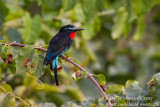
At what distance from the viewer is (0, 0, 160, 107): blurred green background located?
11.3 ft

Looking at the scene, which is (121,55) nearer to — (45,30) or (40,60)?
(45,30)

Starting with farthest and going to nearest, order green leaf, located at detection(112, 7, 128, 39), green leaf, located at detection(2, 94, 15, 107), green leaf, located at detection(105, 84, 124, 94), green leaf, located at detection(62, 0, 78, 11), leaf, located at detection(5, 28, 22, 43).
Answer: green leaf, located at detection(112, 7, 128, 39) < leaf, located at detection(5, 28, 22, 43) < green leaf, located at detection(62, 0, 78, 11) < green leaf, located at detection(105, 84, 124, 94) < green leaf, located at detection(2, 94, 15, 107)

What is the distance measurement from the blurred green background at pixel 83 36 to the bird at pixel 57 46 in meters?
0.08

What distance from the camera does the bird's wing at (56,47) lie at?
8.27 feet

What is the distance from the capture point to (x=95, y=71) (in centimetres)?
668

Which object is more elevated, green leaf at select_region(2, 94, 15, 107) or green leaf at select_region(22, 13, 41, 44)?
green leaf at select_region(22, 13, 41, 44)

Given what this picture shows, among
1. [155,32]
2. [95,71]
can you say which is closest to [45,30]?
[95,71]

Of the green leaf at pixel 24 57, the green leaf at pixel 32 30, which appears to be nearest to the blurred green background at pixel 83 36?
the green leaf at pixel 32 30

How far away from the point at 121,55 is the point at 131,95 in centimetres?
504

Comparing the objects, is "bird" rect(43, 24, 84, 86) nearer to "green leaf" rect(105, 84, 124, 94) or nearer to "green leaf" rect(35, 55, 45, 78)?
"green leaf" rect(35, 55, 45, 78)

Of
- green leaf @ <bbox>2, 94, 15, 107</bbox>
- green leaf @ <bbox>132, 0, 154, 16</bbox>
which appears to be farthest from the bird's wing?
green leaf @ <bbox>132, 0, 154, 16</bbox>

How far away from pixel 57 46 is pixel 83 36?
1.41 meters

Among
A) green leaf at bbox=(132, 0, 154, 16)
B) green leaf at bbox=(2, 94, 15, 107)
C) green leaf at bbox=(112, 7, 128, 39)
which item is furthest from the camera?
green leaf at bbox=(112, 7, 128, 39)

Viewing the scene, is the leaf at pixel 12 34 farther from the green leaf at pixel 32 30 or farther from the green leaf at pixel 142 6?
the green leaf at pixel 142 6
